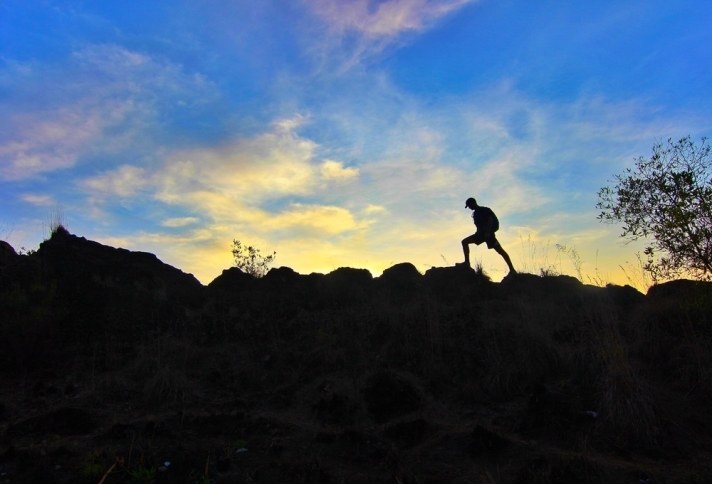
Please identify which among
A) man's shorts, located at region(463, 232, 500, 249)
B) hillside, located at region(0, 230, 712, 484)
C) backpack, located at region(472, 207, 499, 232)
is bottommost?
hillside, located at region(0, 230, 712, 484)

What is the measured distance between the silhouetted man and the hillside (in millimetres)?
560

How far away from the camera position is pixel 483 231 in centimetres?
1144

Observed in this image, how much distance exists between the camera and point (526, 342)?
8.13m

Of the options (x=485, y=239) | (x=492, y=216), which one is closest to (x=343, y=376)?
(x=485, y=239)

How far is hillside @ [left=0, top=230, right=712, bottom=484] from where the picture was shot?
→ 5859mm

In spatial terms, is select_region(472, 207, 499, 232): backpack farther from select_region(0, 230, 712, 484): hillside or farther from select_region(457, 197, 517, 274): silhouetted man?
select_region(0, 230, 712, 484): hillside

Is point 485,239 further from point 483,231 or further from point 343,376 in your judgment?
point 343,376

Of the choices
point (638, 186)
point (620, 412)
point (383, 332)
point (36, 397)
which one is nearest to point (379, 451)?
point (620, 412)

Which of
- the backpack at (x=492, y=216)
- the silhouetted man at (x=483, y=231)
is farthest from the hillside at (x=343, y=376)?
the backpack at (x=492, y=216)

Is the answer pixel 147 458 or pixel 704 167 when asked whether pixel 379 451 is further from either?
pixel 704 167

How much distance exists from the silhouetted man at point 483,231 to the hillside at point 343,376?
22.0 inches

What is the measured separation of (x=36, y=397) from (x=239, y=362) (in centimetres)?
298

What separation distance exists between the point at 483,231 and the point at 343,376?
486cm

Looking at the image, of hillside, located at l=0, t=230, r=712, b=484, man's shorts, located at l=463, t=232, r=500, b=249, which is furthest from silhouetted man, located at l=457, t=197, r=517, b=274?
hillside, located at l=0, t=230, r=712, b=484
